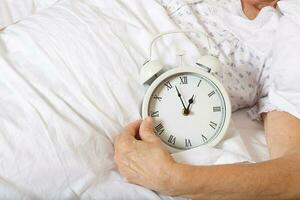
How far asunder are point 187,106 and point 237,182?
0.69 feet

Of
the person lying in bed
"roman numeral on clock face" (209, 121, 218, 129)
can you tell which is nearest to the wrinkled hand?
the person lying in bed

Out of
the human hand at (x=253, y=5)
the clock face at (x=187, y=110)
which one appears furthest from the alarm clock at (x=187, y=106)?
the human hand at (x=253, y=5)

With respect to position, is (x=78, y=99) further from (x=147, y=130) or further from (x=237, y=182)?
(x=237, y=182)

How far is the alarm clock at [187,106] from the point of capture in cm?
89

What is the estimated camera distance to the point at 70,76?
880 mm

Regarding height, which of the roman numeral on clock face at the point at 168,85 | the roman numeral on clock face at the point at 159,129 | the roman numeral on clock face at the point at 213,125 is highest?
the roman numeral on clock face at the point at 168,85

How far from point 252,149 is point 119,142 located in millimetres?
337

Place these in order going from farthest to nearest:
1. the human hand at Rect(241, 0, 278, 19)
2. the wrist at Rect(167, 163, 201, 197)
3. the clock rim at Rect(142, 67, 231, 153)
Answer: the human hand at Rect(241, 0, 278, 19) → the clock rim at Rect(142, 67, 231, 153) → the wrist at Rect(167, 163, 201, 197)

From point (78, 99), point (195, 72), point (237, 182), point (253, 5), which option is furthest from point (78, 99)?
point (253, 5)

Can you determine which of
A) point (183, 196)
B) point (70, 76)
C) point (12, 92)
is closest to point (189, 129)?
point (183, 196)

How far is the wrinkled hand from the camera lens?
2.53 feet

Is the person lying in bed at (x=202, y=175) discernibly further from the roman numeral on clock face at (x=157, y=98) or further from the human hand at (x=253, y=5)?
the human hand at (x=253, y=5)

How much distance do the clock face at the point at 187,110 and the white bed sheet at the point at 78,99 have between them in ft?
0.12

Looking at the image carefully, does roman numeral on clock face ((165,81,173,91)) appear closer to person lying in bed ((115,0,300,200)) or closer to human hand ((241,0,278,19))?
person lying in bed ((115,0,300,200))
